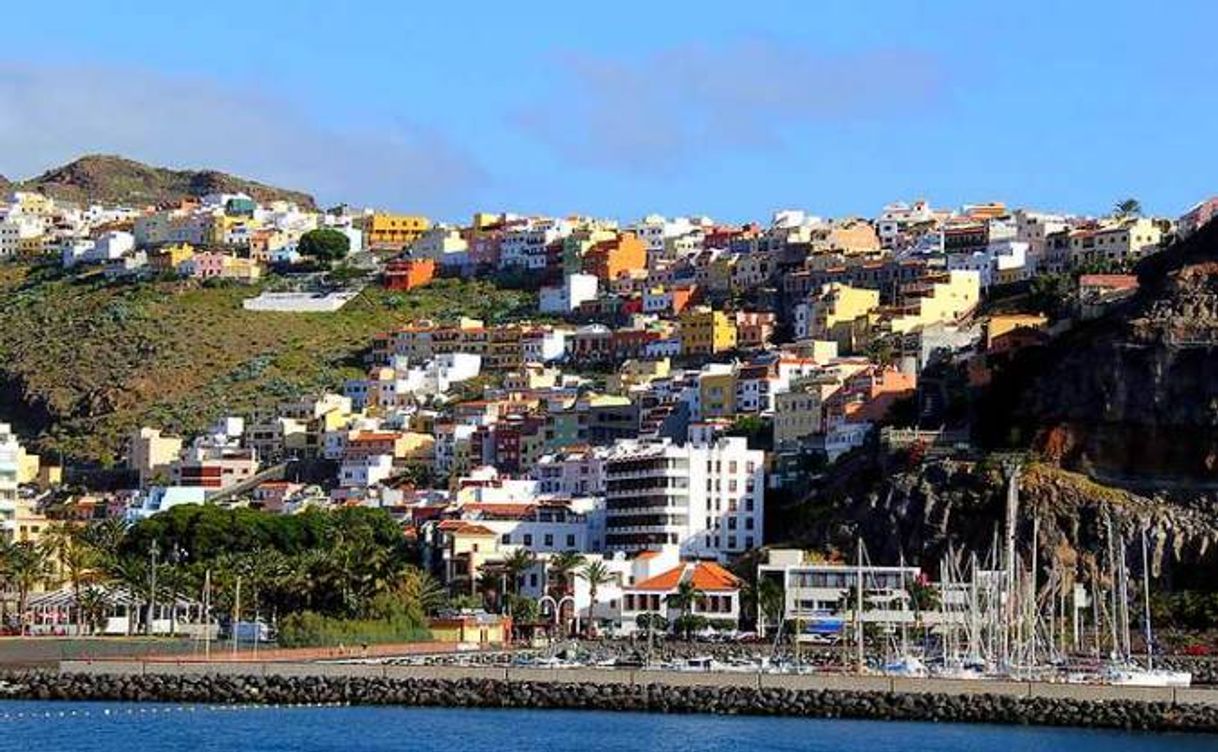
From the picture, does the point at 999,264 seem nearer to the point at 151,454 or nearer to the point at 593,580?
the point at 151,454

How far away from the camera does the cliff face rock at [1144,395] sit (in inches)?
4424

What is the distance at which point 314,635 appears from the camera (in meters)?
98.5

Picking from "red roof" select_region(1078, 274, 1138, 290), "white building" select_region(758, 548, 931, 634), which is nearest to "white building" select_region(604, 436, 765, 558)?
"white building" select_region(758, 548, 931, 634)

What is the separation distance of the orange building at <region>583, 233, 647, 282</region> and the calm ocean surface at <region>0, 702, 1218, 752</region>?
4345 inches

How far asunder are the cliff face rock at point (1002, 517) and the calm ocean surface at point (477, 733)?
31472mm

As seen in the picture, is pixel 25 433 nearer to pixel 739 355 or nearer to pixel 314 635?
pixel 739 355

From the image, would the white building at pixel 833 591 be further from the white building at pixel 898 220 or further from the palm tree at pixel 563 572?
the white building at pixel 898 220

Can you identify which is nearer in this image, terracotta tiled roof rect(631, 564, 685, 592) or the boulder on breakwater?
the boulder on breakwater

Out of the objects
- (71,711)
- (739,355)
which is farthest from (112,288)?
(71,711)

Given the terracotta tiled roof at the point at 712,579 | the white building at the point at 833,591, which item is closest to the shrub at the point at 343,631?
the terracotta tiled roof at the point at 712,579

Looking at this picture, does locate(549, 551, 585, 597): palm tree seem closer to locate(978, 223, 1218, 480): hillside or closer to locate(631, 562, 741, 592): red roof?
locate(631, 562, 741, 592): red roof

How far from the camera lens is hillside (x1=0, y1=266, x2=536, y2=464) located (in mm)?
170250

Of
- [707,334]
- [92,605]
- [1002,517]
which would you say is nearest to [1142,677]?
[1002,517]

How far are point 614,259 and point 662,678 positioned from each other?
106 meters
